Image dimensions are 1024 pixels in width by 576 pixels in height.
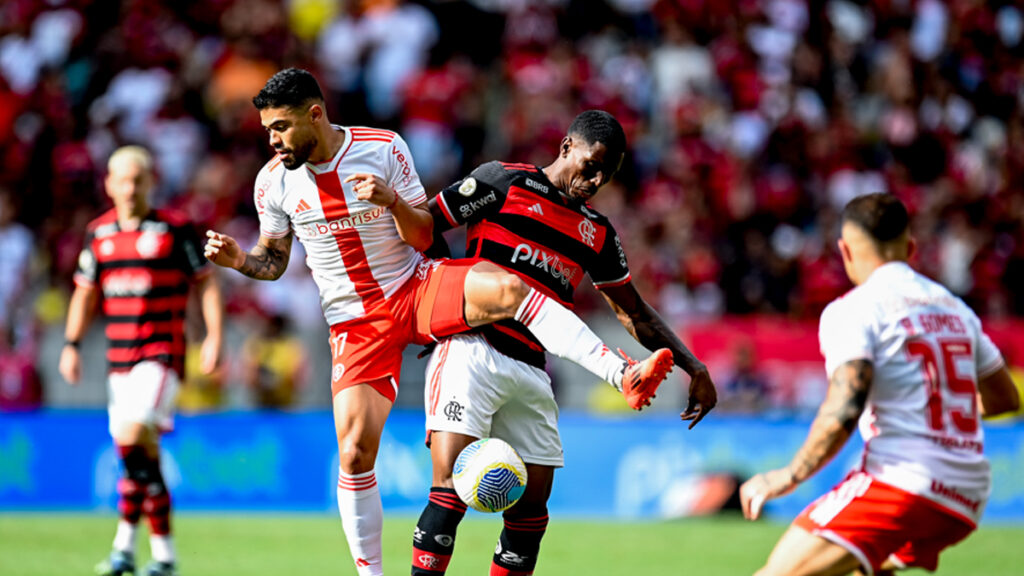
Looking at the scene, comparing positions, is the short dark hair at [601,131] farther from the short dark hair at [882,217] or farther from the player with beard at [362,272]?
the short dark hair at [882,217]

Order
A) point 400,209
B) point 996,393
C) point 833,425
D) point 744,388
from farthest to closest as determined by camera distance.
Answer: point 744,388
point 400,209
point 996,393
point 833,425

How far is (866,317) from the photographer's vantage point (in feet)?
16.2

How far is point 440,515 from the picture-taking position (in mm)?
6230

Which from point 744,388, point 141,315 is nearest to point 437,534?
point 141,315

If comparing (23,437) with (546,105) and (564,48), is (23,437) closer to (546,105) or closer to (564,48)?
(546,105)

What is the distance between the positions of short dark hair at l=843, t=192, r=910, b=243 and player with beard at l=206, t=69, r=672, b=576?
1496mm

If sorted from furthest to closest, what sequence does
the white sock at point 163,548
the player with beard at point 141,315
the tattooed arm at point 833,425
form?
the player with beard at point 141,315, the white sock at point 163,548, the tattooed arm at point 833,425

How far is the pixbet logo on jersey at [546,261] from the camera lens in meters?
6.53

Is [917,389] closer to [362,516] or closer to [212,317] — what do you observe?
[362,516]

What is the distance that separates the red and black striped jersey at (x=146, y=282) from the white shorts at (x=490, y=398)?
284 cm

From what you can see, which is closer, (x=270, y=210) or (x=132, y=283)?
(x=270, y=210)

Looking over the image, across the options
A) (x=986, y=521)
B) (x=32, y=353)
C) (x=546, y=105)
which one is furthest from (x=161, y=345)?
(x=546, y=105)

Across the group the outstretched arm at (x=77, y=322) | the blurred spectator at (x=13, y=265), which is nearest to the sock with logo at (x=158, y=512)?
the outstretched arm at (x=77, y=322)

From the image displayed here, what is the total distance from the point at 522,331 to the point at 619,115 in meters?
12.6
